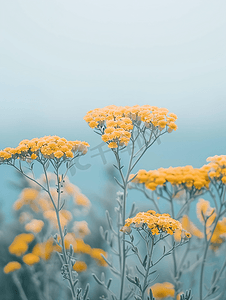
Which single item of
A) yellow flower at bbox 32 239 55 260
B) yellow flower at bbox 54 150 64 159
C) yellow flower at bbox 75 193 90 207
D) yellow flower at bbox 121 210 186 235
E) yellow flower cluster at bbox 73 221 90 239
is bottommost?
yellow flower at bbox 121 210 186 235

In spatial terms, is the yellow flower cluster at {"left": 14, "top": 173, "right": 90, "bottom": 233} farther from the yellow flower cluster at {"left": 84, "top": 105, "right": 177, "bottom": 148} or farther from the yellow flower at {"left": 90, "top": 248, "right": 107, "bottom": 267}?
the yellow flower cluster at {"left": 84, "top": 105, "right": 177, "bottom": 148}

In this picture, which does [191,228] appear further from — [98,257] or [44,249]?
[44,249]

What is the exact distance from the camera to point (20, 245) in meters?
1.61

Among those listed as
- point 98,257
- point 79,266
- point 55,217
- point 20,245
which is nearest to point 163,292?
point 98,257

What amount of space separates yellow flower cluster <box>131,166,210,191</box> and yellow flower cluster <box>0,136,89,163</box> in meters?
0.42

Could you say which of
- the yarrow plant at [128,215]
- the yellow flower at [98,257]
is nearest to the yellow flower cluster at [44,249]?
the yarrow plant at [128,215]

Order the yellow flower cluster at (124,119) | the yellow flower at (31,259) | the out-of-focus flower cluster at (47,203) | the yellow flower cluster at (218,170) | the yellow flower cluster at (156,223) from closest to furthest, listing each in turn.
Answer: the yellow flower cluster at (156,223) < the yellow flower cluster at (124,119) < the yellow flower cluster at (218,170) < the yellow flower at (31,259) < the out-of-focus flower cluster at (47,203)

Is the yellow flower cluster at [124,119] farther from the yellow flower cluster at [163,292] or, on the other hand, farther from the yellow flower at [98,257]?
the yellow flower cluster at [163,292]

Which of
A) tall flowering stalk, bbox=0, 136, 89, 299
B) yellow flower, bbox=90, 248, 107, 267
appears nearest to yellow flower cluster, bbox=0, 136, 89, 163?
tall flowering stalk, bbox=0, 136, 89, 299

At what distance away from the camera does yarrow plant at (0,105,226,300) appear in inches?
46.6

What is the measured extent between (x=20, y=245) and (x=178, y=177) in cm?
105

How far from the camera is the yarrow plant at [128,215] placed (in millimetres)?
→ 1184

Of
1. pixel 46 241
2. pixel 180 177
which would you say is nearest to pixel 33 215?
pixel 46 241

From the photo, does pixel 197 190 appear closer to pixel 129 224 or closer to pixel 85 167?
pixel 129 224
